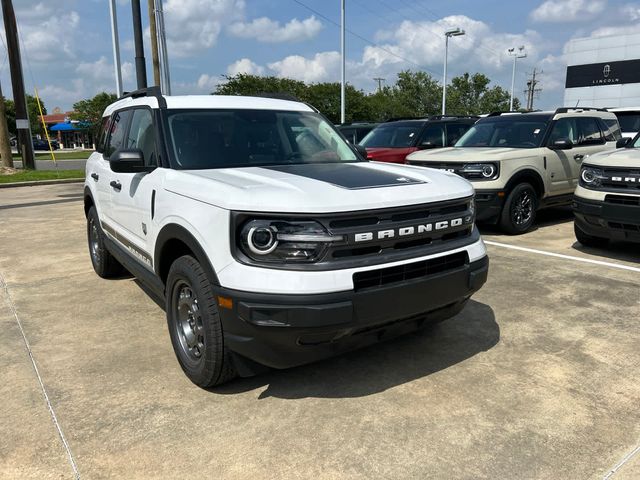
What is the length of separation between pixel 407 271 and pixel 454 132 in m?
9.08

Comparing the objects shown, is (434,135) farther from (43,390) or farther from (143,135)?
(43,390)

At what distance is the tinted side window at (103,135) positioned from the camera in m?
5.40

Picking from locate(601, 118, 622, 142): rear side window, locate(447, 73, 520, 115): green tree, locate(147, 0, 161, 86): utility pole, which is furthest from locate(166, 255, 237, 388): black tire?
locate(447, 73, 520, 115): green tree

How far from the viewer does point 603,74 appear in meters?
37.0

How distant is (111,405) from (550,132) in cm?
765

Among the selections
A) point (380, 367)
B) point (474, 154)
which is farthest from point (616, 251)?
point (380, 367)

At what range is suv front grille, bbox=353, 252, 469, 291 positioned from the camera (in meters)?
2.76

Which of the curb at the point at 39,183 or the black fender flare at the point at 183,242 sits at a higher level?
the black fender flare at the point at 183,242

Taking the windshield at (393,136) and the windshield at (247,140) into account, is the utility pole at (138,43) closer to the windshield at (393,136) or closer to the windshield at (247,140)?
the windshield at (393,136)

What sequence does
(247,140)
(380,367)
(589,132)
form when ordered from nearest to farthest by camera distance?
(380,367) < (247,140) < (589,132)

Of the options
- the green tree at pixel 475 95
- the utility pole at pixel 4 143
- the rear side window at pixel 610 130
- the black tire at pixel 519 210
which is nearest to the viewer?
the black tire at pixel 519 210

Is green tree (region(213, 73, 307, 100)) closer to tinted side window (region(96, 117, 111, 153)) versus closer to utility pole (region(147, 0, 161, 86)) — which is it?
utility pole (region(147, 0, 161, 86))

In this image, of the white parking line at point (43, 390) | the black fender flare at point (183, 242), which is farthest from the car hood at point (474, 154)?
the white parking line at point (43, 390)

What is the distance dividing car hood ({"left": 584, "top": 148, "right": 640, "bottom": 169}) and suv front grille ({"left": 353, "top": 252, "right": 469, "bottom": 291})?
368cm
